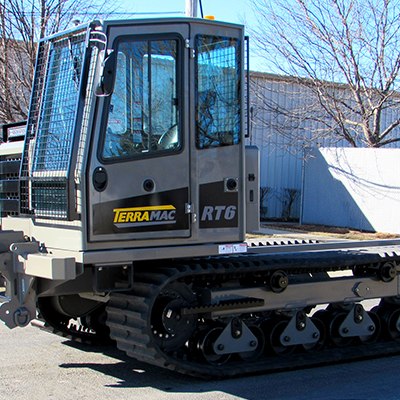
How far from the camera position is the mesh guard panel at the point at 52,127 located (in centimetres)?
534

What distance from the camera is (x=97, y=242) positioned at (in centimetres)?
511

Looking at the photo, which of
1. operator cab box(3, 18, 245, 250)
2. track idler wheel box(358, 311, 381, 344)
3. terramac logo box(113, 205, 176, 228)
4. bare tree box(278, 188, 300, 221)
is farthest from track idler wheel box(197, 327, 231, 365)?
bare tree box(278, 188, 300, 221)

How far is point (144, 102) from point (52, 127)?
1.02 m

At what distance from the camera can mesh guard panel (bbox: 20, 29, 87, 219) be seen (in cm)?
534

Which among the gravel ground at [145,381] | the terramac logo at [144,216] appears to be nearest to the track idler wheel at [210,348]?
the gravel ground at [145,381]

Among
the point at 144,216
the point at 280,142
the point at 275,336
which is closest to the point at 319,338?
the point at 275,336

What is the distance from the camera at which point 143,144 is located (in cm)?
534

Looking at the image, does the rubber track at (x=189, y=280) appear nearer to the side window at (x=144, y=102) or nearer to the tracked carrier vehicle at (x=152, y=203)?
the tracked carrier vehicle at (x=152, y=203)

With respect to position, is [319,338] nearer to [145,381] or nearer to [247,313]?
[247,313]

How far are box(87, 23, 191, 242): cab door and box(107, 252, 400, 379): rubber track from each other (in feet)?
1.40

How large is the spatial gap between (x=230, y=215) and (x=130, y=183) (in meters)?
1.09

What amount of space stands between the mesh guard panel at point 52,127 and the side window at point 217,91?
1.14 meters

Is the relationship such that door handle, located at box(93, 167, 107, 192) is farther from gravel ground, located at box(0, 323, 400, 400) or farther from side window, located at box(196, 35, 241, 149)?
gravel ground, located at box(0, 323, 400, 400)

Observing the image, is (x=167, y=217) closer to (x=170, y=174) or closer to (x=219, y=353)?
(x=170, y=174)
